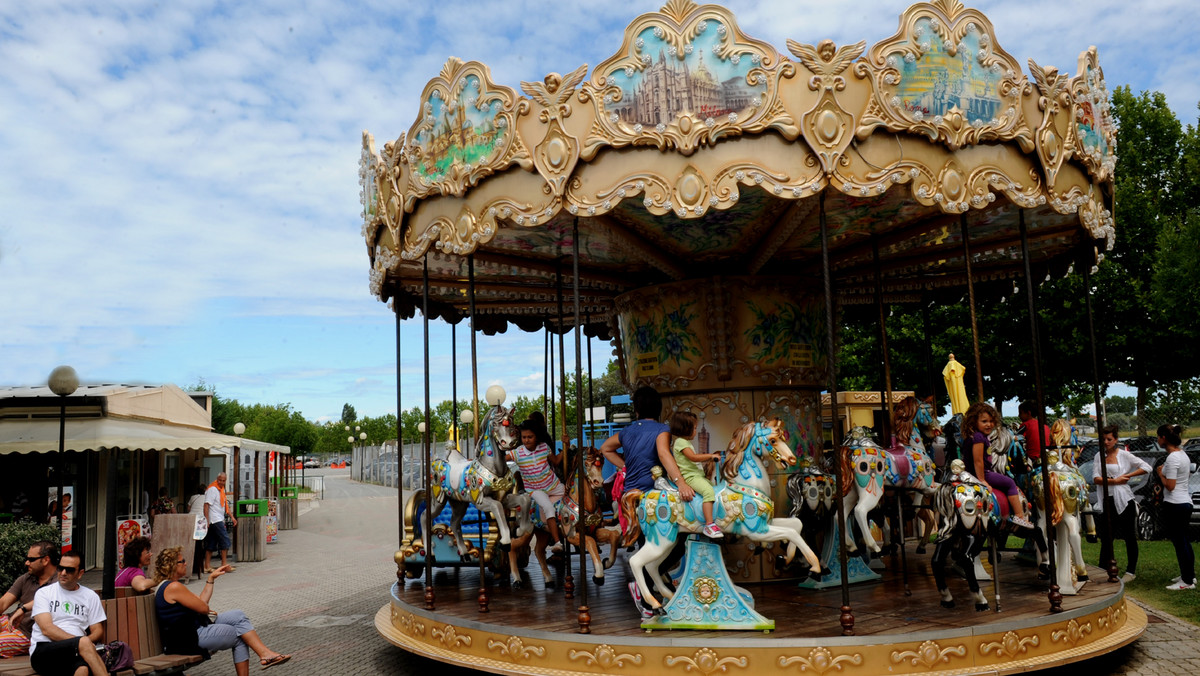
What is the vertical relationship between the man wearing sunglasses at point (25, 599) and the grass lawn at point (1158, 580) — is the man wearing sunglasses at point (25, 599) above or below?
above

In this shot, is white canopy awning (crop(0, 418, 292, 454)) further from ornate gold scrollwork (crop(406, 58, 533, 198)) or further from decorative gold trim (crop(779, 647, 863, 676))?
decorative gold trim (crop(779, 647, 863, 676))

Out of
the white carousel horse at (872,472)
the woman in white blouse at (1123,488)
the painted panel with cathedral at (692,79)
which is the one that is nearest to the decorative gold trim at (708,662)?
the white carousel horse at (872,472)

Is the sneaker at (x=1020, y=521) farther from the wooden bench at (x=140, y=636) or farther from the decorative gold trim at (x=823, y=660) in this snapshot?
the wooden bench at (x=140, y=636)

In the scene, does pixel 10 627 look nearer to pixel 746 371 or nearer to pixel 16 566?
pixel 16 566

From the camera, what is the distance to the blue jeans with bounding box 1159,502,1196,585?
31.5 ft

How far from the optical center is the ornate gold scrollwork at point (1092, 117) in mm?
7664

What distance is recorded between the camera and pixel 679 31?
664 centimetres

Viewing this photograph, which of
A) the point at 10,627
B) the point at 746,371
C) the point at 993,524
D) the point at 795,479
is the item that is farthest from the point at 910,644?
the point at 10,627

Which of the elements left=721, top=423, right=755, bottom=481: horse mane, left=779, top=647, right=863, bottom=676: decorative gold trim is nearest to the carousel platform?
left=779, top=647, right=863, bottom=676: decorative gold trim

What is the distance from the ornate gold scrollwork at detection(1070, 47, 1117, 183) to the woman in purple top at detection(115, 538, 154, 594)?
908 cm

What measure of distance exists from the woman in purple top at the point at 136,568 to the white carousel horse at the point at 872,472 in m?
6.50

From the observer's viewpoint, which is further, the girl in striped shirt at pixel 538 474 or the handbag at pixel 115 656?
the girl in striped shirt at pixel 538 474

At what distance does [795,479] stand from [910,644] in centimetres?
277

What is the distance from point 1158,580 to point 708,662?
7.61 m
